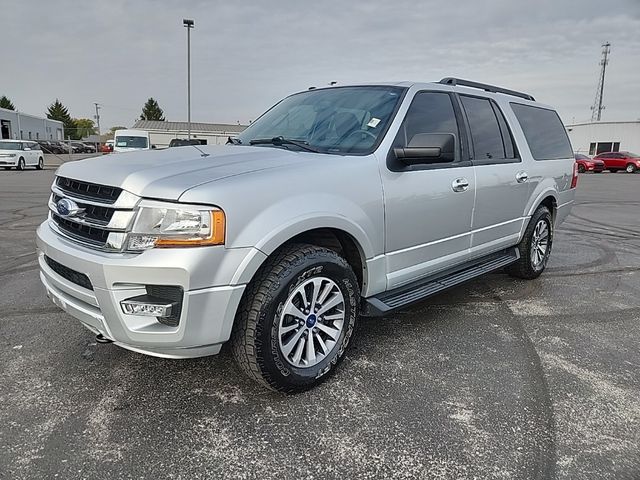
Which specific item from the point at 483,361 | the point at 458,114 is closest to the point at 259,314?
the point at 483,361

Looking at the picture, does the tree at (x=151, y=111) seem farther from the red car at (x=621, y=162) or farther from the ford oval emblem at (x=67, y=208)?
the ford oval emblem at (x=67, y=208)

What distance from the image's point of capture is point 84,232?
2.64 m

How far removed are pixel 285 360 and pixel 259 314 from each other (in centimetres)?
36

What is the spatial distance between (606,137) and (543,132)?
154 ft

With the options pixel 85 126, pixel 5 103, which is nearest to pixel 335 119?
pixel 5 103

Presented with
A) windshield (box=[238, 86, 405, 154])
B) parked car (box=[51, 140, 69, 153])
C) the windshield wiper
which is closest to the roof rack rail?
windshield (box=[238, 86, 405, 154])

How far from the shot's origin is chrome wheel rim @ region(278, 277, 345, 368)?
2793 mm

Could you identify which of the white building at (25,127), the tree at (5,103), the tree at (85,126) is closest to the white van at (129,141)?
the white building at (25,127)

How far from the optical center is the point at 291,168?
279 cm

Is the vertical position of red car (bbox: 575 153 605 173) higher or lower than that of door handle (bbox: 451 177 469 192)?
higher

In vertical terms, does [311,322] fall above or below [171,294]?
below

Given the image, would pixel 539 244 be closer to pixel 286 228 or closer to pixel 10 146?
pixel 286 228

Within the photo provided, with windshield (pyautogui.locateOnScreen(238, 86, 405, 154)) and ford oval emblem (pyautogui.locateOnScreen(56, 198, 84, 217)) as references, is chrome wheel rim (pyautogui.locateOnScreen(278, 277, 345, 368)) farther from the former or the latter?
ford oval emblem (pyautogui.locateOnScreen(56, 198, 84, 217))

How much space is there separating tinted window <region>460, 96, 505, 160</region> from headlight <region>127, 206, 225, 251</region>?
104 inches
